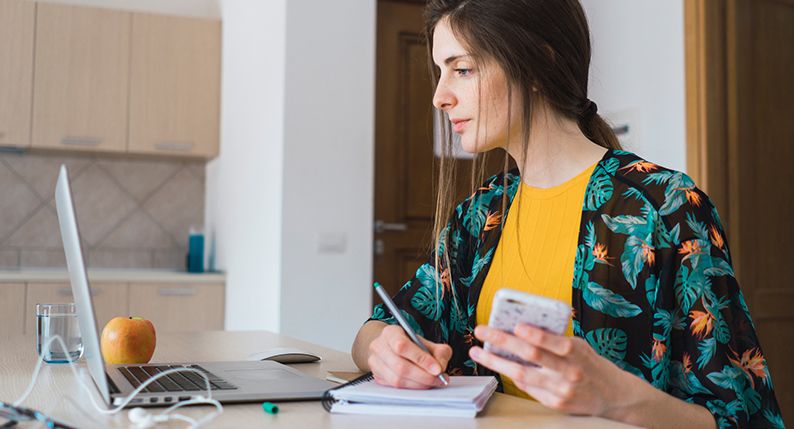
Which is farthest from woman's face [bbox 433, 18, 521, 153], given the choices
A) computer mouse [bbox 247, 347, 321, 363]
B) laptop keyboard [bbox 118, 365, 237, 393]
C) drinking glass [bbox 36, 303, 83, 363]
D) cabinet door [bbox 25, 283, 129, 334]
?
cabinet door [bbox 25, 283, 129, 334]

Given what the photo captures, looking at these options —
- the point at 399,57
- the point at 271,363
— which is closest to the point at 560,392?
the point at 271,363

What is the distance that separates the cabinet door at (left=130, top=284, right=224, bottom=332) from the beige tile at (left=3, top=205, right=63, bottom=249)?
2.14 feet

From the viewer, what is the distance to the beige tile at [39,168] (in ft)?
13.4

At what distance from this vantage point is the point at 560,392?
87cm

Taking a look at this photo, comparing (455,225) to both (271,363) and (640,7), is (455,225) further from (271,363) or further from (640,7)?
(640,7)

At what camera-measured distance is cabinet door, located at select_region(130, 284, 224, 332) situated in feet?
12.3

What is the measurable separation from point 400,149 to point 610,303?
2.62m

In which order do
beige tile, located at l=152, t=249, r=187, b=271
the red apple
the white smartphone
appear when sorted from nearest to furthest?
the white smartphone, the red apple, beige tile, located at l=152, t=249, r=187, b=271

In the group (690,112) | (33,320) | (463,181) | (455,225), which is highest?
(690,112)

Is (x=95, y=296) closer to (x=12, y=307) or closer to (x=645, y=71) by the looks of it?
(x=12, y=307)

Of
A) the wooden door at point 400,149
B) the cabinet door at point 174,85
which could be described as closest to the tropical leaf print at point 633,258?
the wooden door at point 400,149

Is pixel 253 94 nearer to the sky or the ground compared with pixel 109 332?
nearer to the sky

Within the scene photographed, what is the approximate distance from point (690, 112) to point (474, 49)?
6.84ft

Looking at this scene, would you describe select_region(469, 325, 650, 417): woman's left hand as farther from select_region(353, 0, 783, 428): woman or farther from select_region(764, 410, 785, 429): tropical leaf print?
select_region(764, 410, 785, 429): tropical leaf print
